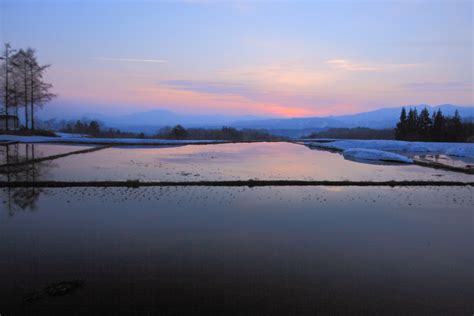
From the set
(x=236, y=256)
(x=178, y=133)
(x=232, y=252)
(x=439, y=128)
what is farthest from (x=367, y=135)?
(x=236, y=256)

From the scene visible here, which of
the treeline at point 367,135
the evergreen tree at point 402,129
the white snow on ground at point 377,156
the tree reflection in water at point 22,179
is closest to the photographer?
the tree reflection in water at point 22,179

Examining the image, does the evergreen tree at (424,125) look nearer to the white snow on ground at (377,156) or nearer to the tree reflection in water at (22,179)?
the white snow on ground at (377,156)

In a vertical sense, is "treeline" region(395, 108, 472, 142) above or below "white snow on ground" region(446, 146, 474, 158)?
above

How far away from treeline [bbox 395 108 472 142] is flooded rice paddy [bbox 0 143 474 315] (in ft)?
140

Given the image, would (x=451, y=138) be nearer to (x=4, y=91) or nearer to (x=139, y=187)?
(x=139, y=187)

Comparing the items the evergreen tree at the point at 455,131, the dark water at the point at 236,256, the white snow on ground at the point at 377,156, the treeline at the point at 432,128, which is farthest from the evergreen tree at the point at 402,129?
the dark water at the point at 236,256

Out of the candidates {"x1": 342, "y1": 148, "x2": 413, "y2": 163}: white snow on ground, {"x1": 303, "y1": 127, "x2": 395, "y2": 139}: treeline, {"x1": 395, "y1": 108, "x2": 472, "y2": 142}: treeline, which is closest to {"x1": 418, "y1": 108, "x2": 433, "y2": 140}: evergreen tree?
{"x1": 395, "y1": 108, "x2": 472, "y2": 142}: treeline

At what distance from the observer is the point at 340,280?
5711mm

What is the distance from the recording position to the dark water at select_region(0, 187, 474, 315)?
16.4ft

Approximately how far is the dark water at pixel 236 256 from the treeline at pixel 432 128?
1747 inches

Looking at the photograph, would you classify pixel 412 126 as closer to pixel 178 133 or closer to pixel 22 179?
pixel 178 133

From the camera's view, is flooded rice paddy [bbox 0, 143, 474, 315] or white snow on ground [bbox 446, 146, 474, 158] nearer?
flooded rice paddy [bbox 0, 143, 474, 315]

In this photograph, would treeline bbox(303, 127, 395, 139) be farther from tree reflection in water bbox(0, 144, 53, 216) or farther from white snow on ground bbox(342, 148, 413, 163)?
tree reflection in water bbox(0, 144, 53, 216)

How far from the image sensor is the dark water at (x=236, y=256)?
4984mm
